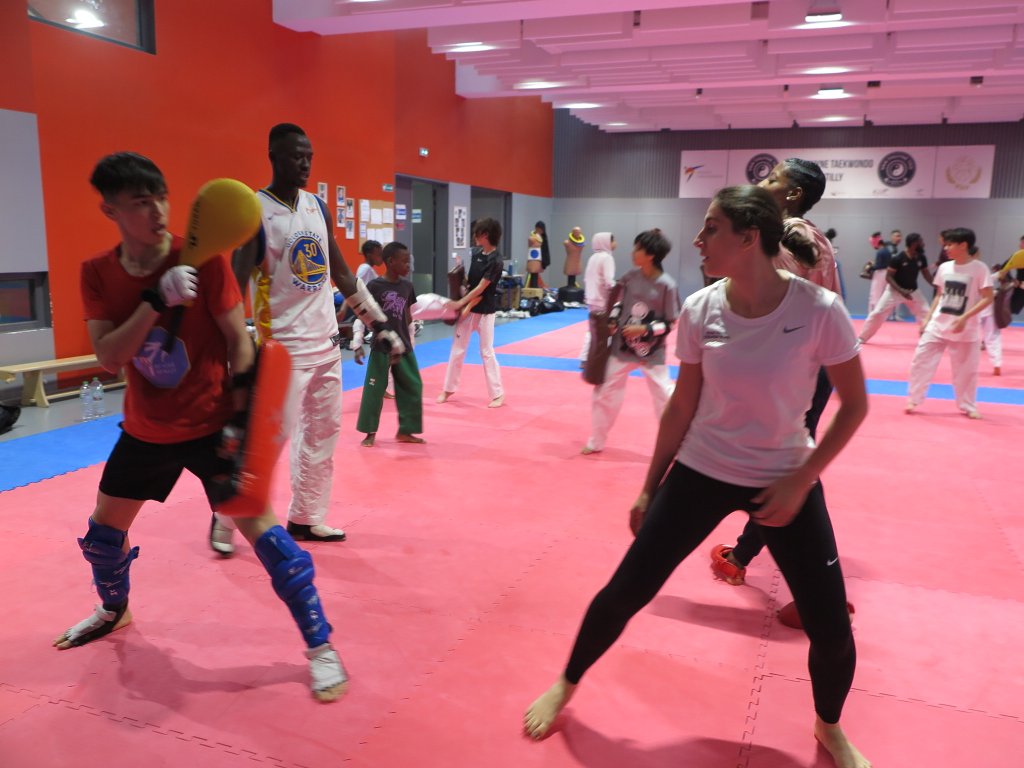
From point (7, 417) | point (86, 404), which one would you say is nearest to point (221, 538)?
point (7, 417)

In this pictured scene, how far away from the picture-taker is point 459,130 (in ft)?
48.4

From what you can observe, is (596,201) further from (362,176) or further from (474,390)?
(474,390)

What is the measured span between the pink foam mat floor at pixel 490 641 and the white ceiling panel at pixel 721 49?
6.38 meters

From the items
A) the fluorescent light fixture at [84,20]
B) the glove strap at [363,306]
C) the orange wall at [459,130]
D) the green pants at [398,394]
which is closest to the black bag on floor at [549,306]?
the orange wall at [459,130]

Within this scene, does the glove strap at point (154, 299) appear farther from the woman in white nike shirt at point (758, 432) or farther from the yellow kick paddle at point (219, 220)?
the woman in white nike shirt at point (758, 432)

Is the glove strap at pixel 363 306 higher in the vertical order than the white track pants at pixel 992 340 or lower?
higher

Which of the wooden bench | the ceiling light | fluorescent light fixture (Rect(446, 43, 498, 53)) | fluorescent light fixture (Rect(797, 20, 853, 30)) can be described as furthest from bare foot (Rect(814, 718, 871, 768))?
fluorescent light fixture (Rect(446, 43, 498, 53))

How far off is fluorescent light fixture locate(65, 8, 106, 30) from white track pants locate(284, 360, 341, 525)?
561 centimetres

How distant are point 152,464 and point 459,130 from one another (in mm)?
13368

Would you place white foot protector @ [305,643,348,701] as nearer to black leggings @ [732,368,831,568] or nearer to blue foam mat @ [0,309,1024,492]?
black leggings @ [732,368,831,568]

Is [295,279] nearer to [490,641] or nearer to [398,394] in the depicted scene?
[490,641]

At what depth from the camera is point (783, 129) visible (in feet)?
61.2

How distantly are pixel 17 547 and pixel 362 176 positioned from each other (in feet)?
28.4

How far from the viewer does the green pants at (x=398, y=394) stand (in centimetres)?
559
